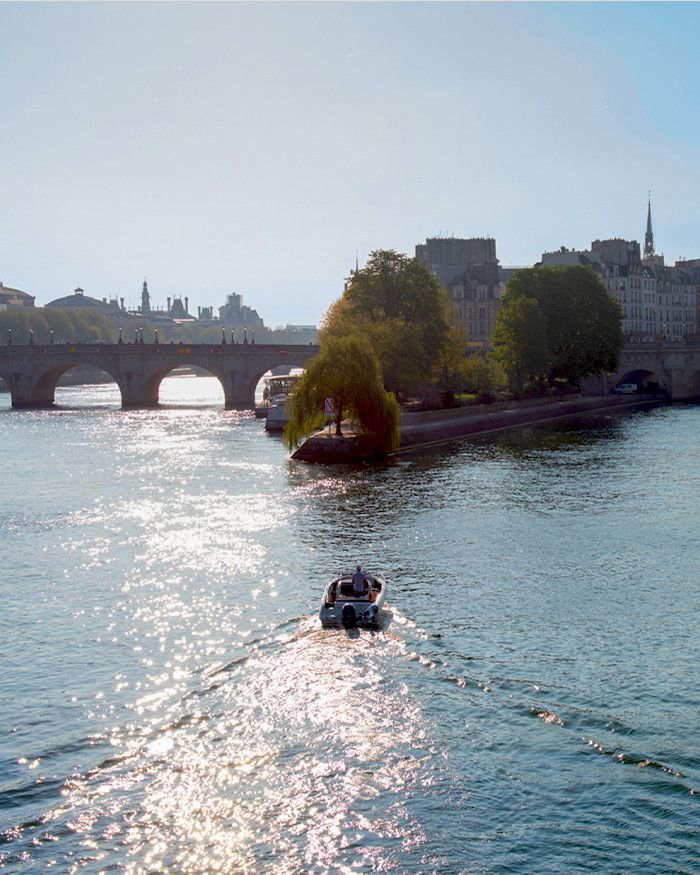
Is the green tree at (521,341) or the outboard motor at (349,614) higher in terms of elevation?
the green tree at (521,341)

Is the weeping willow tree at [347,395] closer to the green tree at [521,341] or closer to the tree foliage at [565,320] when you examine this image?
the green tree at [521,341]

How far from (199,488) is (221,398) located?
387 ft

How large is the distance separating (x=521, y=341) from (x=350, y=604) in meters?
87.7

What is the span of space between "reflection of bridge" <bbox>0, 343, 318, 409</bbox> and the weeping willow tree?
6643cm

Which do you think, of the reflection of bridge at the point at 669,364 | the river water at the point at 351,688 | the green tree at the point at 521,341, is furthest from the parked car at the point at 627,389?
the river water at the point at 351,688

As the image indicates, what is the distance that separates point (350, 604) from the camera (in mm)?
38656

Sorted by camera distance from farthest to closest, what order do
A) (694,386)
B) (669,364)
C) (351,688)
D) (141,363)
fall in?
(141,363)
(694,386)
(669,364)
(351,688)

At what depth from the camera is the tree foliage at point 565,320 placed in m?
126

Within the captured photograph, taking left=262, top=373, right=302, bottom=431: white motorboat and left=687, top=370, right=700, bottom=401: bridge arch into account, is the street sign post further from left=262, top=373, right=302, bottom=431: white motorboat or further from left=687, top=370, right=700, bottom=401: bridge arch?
left=687, top=370, right=700, bottom=401: bridge arch

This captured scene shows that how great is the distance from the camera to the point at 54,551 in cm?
5212

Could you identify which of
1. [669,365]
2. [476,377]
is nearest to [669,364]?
[669,365]

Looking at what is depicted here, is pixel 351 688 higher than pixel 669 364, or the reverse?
pixel 669 364

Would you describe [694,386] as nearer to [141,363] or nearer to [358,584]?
[141,363]

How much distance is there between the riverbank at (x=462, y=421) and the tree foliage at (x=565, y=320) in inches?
157
